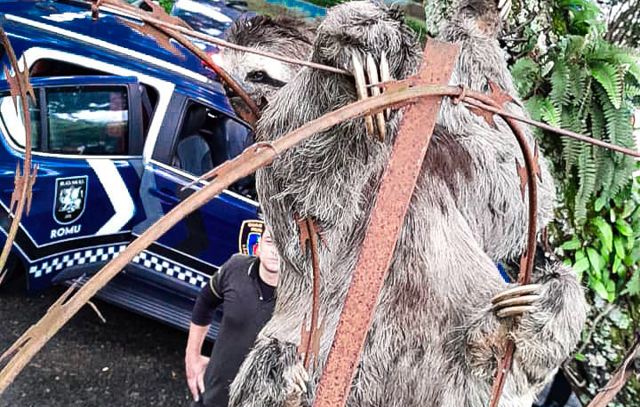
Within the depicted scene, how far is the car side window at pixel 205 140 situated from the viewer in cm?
369

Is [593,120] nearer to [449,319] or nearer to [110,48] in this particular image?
[449,319]

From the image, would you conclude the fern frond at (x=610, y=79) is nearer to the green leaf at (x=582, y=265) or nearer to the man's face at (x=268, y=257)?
the green leaf at (x=582, y=265)

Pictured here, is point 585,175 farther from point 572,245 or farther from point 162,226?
point 162,226

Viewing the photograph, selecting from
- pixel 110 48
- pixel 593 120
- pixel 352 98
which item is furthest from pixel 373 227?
pixel 110 48

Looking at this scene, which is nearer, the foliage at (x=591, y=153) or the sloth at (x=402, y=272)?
the sloth at (x=402, y=272)

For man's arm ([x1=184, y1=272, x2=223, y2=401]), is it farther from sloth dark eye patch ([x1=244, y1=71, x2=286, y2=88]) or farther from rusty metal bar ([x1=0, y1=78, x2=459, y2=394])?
rusty metal bar ([x1=0, y1=78, x2=459, y2=394])

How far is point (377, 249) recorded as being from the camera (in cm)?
70

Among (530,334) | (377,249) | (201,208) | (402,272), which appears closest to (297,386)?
(402,272)

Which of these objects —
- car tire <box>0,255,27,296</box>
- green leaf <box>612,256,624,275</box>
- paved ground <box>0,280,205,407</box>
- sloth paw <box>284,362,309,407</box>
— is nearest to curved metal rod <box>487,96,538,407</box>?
sloth paw <box>284,362,309,407</box>

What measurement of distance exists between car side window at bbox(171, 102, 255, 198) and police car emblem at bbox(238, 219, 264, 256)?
0.19 m

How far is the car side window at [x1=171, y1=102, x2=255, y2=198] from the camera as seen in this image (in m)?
3.69

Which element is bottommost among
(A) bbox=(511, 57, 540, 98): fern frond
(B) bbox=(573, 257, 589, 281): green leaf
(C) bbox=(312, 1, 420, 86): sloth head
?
(B) bbox=(573, 257, 589, 281): green leaf

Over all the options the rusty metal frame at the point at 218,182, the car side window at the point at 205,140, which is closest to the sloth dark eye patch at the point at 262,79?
the rusty metal frame at the point at 218,182

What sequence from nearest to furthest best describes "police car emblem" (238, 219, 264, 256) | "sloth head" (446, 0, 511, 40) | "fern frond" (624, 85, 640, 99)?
"sloth head" (446, 0, 511, 40)
"fern frond" (624, 85, 640, 99)
"police car emblem" (238, 219, 264, 256)
